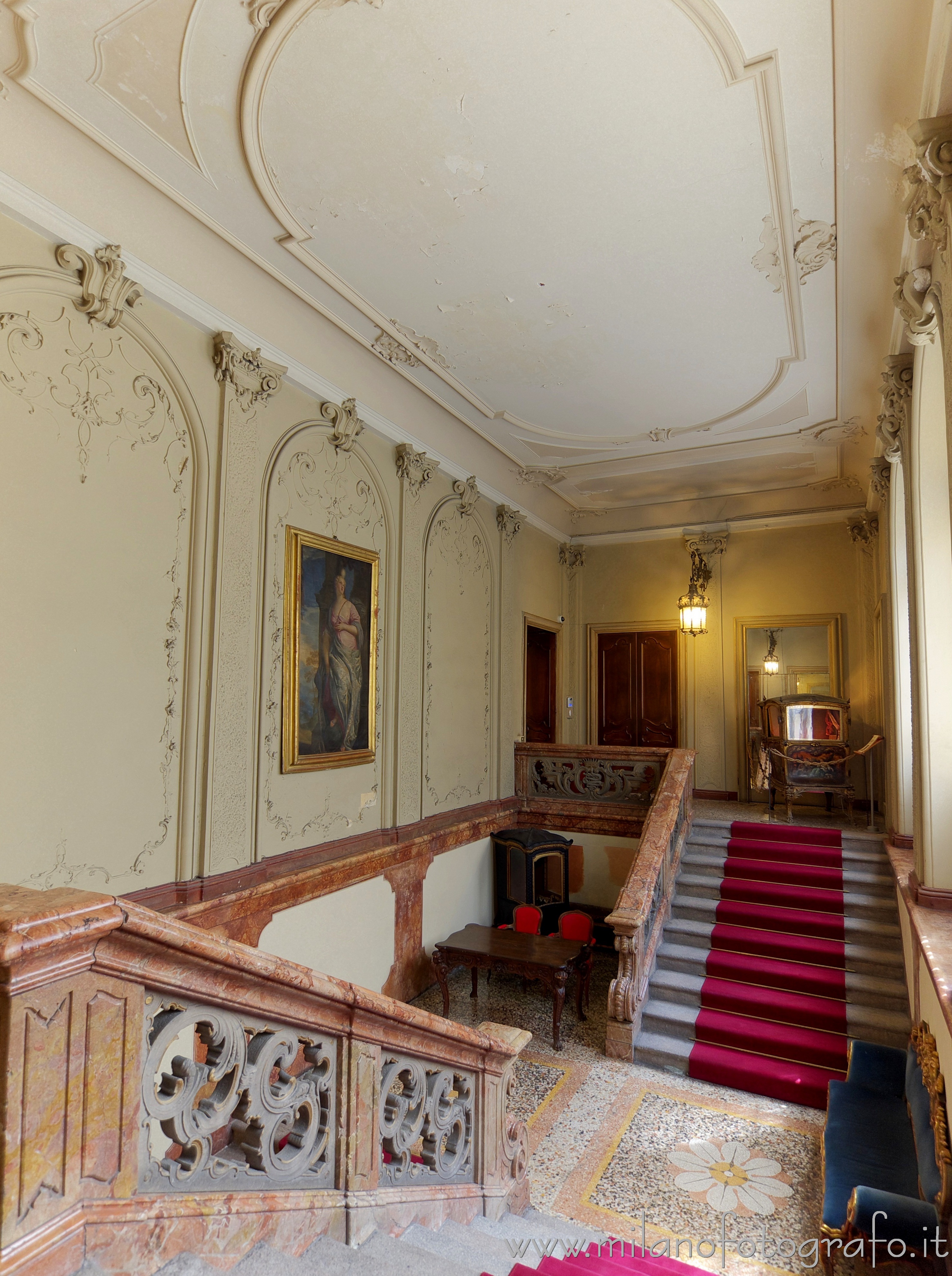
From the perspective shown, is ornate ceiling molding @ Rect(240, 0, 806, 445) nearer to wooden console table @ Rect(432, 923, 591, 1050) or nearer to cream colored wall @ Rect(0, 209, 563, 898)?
cream colored wall @ Rect(0, 209, 563, 898)

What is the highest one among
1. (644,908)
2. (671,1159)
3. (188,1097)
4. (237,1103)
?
(188,1097)

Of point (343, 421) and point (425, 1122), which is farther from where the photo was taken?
point (343, 421)

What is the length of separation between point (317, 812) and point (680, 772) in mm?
4080

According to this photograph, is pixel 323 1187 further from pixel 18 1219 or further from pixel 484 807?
pixel 484 807

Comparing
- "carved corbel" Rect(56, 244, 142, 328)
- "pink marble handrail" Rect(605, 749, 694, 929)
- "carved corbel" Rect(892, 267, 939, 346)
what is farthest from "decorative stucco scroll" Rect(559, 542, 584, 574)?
"carved corbel" Rect(56, 244, 142, 328)

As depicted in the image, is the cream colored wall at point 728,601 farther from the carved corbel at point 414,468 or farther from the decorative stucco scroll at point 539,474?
the carved corbel at point 414,468

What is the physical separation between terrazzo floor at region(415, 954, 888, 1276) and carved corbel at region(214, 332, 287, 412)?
17.2 ft

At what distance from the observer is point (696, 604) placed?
9312 mm

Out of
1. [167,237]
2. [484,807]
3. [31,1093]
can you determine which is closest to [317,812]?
[484,807]

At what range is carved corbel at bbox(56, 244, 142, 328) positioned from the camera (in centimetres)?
374

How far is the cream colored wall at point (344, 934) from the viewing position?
200 inches

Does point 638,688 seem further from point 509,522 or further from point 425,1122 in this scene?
point 425,1122

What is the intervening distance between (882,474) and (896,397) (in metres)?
2.52

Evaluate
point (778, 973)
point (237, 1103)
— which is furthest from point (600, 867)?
point (237, 1103)
